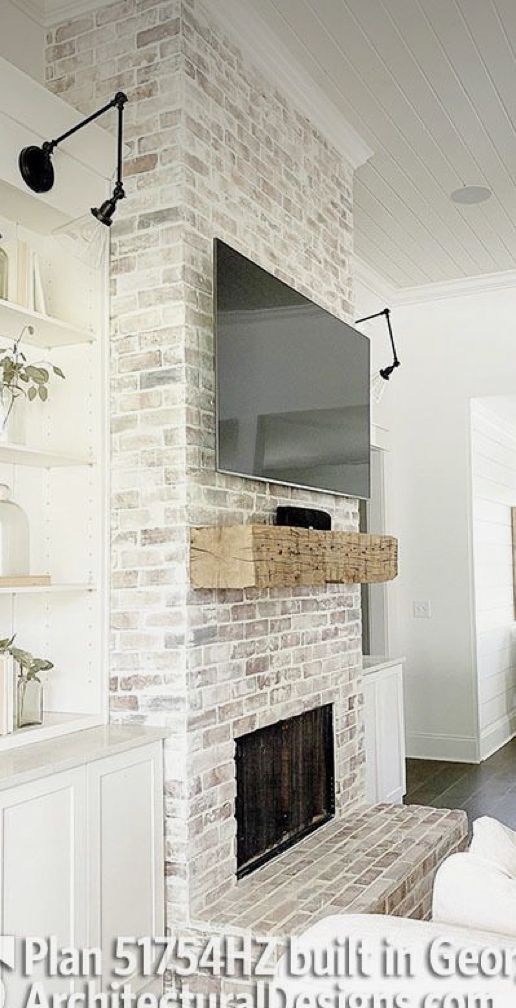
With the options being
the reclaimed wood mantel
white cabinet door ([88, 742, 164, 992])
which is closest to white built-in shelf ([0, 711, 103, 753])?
white cabinet door ([88, 742, 164, 992])

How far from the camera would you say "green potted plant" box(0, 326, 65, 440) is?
288cm

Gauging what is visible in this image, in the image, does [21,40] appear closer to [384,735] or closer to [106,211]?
[106,211]

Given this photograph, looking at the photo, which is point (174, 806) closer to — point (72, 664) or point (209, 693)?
point (209, 693)

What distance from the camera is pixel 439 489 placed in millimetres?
6453

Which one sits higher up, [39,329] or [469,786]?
[39,329]

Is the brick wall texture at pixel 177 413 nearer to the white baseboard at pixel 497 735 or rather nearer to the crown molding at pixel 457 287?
the crown molding at pixel 457 287

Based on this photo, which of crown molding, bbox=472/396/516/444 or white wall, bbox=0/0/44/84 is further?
crown molding, bbox=472/396/516/444

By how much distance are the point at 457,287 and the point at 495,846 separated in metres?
5.13

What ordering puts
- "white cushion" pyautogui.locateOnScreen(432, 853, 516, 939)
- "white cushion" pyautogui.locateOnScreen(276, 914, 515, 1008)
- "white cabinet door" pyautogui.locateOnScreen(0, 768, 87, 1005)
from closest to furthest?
1. "white cushion" pyautogui.locateOnScreen(276, 914, 515, 1008)
2. "white cushion" pyautogui.locateOnScreen(432, 853, 516, 939)
3. "white cabinet door" pyautogui.locateOnScreen(0, 768, 87, 1005)

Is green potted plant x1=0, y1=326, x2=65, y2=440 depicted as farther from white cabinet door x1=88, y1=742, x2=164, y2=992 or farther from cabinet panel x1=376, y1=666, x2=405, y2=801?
cabinet panel x1=376, y1=666, x2=405, y2=801

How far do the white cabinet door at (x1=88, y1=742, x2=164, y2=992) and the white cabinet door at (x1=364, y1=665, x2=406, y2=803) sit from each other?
2024 mm

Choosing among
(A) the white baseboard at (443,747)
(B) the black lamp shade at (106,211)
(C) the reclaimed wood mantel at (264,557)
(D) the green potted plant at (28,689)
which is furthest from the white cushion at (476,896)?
(A) the white baseboard at (443,747)

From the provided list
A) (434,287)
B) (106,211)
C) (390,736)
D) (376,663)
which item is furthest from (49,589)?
(434,287)

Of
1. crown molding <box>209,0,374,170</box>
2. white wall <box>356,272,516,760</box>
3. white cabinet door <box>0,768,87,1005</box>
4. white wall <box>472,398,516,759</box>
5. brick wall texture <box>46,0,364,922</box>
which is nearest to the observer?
white cabinet door <box>0,768,87,1005</box>
